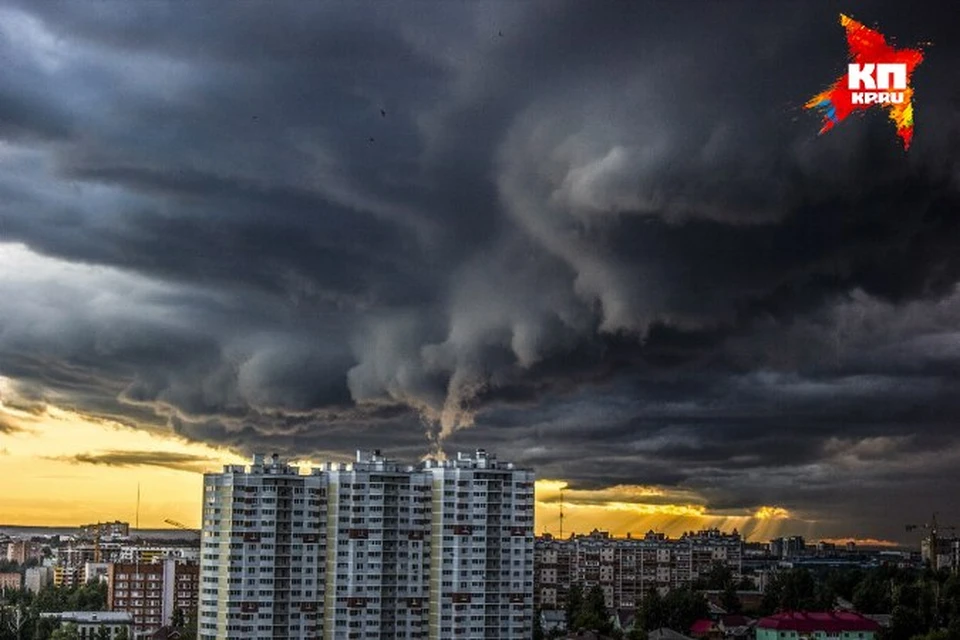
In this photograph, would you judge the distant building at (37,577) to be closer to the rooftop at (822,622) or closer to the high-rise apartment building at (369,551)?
the rooftop at (822,622)

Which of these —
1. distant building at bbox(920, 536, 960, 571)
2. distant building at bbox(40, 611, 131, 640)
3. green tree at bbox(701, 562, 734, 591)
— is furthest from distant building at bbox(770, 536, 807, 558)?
distant building at bbox(40, 611, 131, 640)

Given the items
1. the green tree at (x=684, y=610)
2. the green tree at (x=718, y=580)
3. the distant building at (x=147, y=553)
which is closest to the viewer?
the green tree at (x=684, y=610)

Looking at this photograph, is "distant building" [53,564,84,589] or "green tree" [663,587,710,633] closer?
"green tree" [663,587,710,633]

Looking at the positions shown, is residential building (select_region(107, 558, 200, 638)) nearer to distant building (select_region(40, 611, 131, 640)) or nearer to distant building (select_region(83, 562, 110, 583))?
distant building (select_region(40, 611, 131, 640))

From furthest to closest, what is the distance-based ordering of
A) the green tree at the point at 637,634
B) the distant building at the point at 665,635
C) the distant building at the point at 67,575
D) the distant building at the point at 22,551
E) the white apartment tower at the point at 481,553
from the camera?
the distant building at the point at 22,551, the distant building at the point at 67,575, the distant building at the point at 665,635, the green tree at the point at 637,634, the white apartment tower at the point at 481,553

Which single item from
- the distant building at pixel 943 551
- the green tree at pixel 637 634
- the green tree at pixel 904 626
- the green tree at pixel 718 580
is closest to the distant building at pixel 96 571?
the green tree at pixel 637 634

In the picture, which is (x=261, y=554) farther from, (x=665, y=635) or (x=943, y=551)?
(x=943, y=551)
